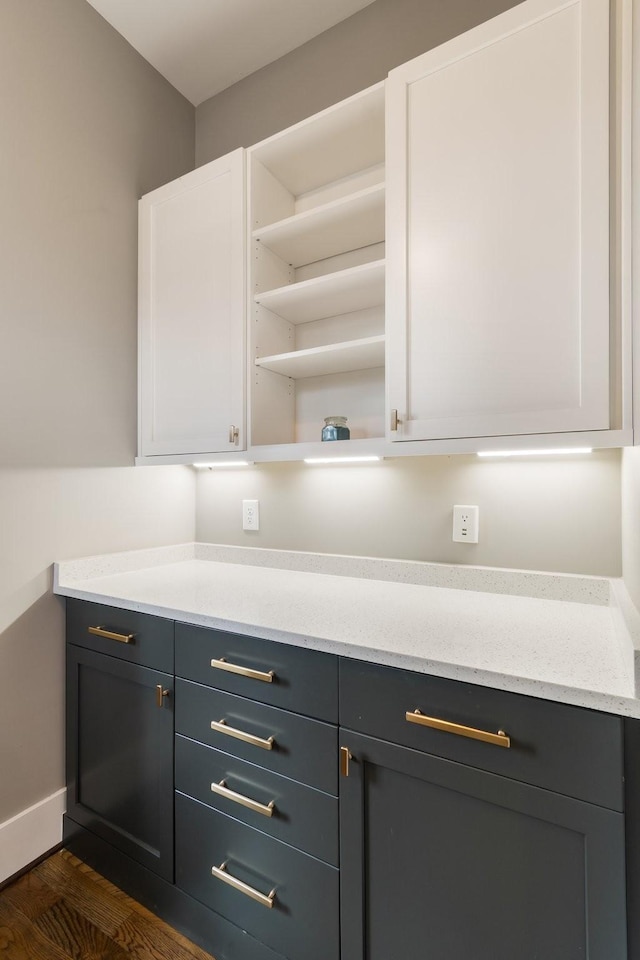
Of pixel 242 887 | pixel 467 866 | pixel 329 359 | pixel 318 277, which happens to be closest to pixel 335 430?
pixel 329 359

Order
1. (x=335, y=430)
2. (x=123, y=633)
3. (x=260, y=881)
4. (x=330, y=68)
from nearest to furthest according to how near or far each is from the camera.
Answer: (x=260, y=881), (x=123, y=633), (x=335, y=430), (x=330, y=68)

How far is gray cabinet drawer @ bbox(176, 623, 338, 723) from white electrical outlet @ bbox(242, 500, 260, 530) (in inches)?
27.4

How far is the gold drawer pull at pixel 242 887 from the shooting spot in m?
1.05

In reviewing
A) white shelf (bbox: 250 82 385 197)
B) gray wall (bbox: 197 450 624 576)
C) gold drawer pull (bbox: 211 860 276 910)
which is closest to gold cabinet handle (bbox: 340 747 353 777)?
gold drawer pull (bbox: 211 860 276 910)

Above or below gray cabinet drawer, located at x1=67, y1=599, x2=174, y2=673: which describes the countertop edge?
above

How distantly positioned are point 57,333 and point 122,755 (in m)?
1.39

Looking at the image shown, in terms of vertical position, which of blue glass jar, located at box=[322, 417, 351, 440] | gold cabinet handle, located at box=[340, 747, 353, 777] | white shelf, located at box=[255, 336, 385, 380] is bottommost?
gold cabinet handle, located at box=[340, 747, 353, 777]

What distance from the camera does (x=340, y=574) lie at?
165cm

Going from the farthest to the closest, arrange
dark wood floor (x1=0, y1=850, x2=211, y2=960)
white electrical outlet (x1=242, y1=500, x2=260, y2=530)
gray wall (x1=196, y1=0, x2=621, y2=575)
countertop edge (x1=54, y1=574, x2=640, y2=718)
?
white electrical outlet (x1=242, y1=500, x2=260, y2=530), gray wall (x1=196, y1=0, x2=621, y2=575), dark wood floor (x1=0, y1=850, x2=211, y2=960), countertop edge (x1=54, y1=574, x2=640, y2=718)

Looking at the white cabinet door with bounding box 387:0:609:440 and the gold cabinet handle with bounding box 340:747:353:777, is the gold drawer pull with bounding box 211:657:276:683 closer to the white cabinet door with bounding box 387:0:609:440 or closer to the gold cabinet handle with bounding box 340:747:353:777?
the gold cabinet handle with bounding box 340:747:353:777

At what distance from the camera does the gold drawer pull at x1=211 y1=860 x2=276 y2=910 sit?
1.05 m

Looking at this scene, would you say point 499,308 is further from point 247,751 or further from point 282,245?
point 247,751

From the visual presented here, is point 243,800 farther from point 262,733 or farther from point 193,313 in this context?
point 193,313

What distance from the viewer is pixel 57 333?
5.11 feet
